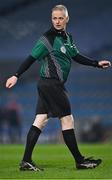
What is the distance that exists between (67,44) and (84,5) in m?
15.0

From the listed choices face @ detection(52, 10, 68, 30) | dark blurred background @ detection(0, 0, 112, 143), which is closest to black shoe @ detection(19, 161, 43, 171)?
face @ detection(52, 10, 68, 30)

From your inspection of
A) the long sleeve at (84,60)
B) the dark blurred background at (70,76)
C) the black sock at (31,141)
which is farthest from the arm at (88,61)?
the dark blurred background at (70,76)

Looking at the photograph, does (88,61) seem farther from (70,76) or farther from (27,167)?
(70,76)

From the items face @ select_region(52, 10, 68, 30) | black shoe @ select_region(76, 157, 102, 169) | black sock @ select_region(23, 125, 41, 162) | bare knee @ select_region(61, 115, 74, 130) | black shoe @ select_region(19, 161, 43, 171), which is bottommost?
black shoe @ select_region(76, 157, 102, 169)

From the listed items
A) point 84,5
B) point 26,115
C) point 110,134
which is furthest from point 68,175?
point 84,5

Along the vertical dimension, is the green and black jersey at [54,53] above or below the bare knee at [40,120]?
above

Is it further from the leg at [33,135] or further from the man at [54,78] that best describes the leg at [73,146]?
the leg at [33,135]

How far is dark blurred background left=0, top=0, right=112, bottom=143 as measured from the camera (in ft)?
61.4

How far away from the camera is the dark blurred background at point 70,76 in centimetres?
1870

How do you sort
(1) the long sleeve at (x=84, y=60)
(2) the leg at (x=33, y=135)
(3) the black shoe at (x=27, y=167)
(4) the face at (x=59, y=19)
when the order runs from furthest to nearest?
(1) the long sleeve at (x=84, y=60), (2) the leg at (x=33, y=135), (3) the black shoe at (x=27, y=167), (4) the face at (x=59, y=19)

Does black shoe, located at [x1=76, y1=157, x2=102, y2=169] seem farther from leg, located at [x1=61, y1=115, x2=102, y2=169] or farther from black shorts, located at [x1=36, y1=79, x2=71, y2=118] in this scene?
black shorts, located at [x1=36, y1=79, x2=71, y2=118]

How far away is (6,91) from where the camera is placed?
2020 cm

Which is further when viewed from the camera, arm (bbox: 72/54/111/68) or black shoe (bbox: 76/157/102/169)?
arm (bbox: 72/54/111/68)

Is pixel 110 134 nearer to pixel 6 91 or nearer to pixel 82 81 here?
pixel 82 81
